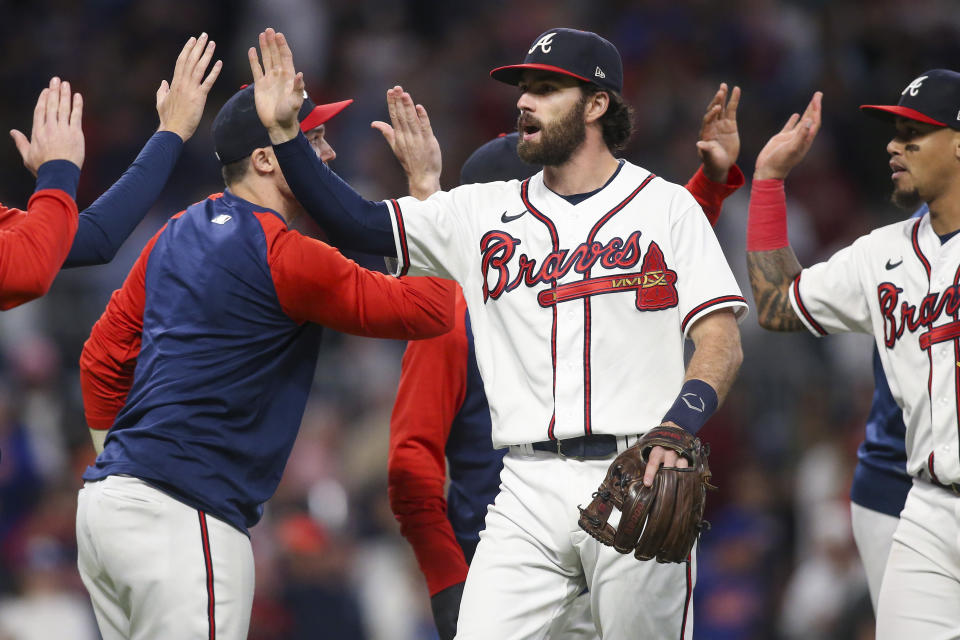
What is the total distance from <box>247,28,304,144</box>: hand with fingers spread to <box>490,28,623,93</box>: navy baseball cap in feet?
2.16

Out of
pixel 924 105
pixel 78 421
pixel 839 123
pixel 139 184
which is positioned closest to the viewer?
pixel 139 184

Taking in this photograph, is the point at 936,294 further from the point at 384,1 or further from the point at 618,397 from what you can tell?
the point at 384,1

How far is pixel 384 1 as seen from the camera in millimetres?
11289

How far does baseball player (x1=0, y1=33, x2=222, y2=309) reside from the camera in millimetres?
3389

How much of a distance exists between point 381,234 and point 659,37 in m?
7.65

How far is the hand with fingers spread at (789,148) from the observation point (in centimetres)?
446

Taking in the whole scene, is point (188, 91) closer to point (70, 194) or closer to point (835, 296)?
point (70, 194)

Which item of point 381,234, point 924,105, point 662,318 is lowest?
point 662,318

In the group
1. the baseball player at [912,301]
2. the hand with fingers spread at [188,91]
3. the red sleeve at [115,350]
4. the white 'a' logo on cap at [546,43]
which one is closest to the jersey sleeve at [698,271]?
the white 'a' logo on cap at [546,43]

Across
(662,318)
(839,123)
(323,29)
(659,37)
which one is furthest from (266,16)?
(662,318)

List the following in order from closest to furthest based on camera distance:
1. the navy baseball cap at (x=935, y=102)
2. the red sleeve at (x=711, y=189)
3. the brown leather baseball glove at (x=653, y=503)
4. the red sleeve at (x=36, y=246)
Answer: the brown leather baseball glove at (x=653, y=503) < the red sleeve at (x=36, y=246) < the navy baseball cap at (x=935, y=102) < the red sleeve at (x=711, y=189)

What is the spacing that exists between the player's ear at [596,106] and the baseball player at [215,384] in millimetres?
724

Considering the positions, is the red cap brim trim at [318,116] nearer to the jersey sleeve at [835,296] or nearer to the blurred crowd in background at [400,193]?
the jersey sleeve at [835,296]

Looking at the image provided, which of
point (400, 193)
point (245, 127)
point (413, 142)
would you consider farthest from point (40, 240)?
point (400, 193)
